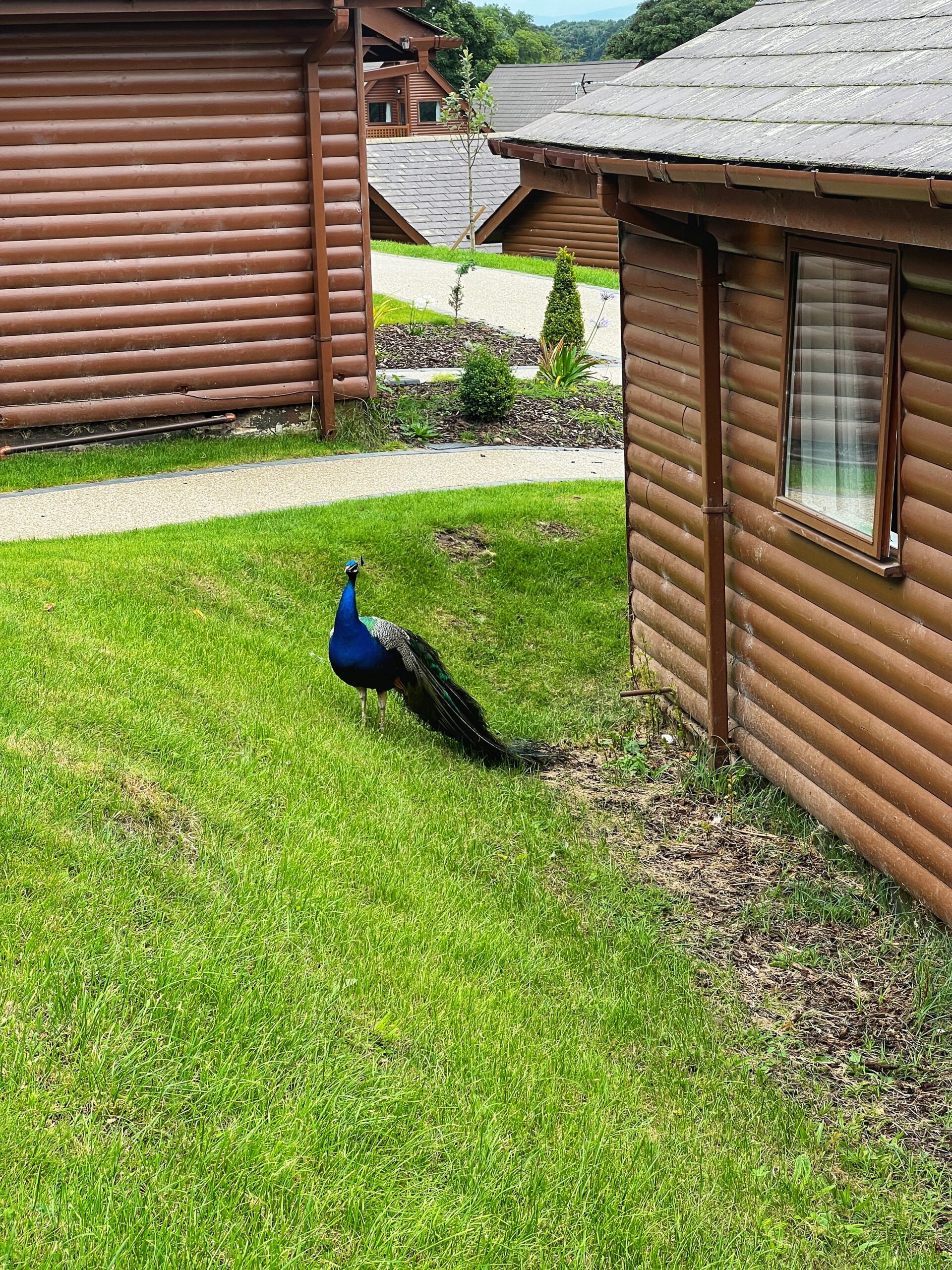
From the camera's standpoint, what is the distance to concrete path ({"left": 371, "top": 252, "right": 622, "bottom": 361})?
20.8 meters

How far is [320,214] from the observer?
12.7 meters

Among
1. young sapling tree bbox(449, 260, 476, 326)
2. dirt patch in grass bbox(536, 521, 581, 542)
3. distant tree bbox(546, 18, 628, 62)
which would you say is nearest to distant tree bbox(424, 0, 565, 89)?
young sapling tree bbox(449, 260, 476, 326)

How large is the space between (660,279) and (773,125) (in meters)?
2.27

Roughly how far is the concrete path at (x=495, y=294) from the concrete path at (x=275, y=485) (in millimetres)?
6384

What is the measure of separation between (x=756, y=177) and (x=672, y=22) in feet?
201

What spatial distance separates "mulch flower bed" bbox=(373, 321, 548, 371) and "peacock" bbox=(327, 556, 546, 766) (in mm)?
Result: 9238

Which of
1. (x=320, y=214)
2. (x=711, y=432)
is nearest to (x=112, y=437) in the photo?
(x=320, y=214)

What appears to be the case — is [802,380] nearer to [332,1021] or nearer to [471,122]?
[332,1021]

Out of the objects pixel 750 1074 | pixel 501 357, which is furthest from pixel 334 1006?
pixel 501 357

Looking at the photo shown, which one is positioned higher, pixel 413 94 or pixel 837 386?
pixel 413 94

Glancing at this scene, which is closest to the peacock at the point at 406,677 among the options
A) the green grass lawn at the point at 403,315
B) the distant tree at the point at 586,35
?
the green grass lawn at the point at 403,315

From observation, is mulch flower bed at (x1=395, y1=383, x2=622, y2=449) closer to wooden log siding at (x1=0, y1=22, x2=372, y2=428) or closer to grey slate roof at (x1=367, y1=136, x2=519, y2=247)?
wooden log siding at (x1=0, y1=22, x2=372, y2=428)

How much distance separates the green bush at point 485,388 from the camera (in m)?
14.3

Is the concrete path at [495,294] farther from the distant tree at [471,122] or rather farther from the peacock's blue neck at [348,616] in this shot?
the peacock's blue neck at [348,616]
